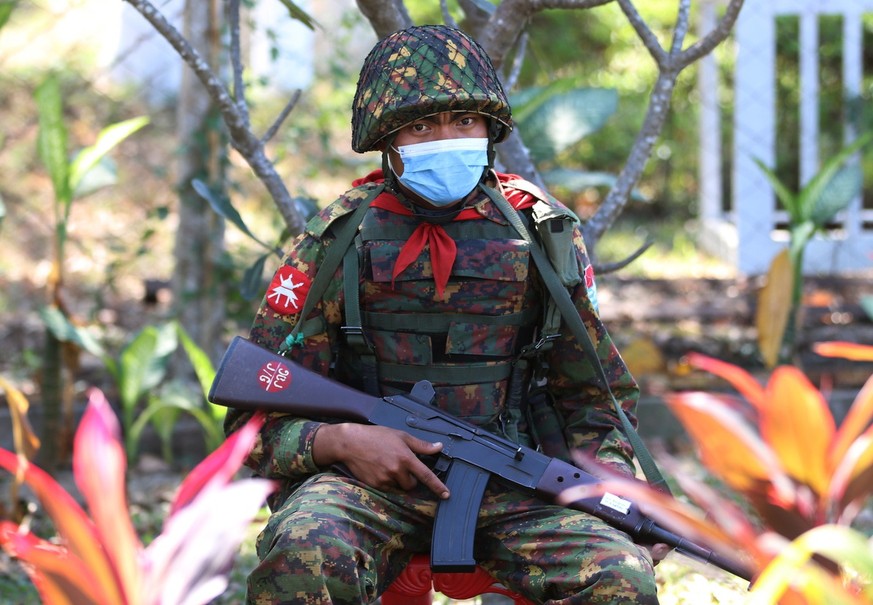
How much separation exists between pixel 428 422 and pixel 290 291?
376mm

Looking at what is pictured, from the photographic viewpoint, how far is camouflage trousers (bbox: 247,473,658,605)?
176cm

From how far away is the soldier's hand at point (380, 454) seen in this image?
6.38ft

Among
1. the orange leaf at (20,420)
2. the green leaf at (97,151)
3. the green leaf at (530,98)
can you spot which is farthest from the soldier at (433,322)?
the green leaf at (97,151)

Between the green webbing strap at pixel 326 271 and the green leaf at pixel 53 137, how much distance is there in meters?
1.57

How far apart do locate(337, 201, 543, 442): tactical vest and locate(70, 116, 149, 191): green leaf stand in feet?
4.75

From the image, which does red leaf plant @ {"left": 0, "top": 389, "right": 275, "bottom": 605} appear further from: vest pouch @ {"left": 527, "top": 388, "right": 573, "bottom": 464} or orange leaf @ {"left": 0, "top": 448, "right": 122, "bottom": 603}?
vest pouch @ {"left": 527, "top": 388, "right": 573, "bottom": 464}

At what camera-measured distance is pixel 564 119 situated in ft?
10.4

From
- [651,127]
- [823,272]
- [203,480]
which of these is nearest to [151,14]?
[651,127]

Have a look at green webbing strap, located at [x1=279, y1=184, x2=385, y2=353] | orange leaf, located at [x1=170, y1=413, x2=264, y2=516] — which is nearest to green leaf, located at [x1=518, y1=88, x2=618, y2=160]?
green webbing strap, located at [x1=279, y1=184, x2=385, y2=353]

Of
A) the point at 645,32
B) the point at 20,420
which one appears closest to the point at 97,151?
the point at 20,420

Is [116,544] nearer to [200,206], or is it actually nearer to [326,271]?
[326,271]

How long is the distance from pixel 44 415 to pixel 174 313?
2.11 feet

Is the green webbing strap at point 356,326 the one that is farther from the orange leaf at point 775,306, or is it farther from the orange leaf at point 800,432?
the orange leaf at point 775,306

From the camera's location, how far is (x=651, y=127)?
2557 mm
